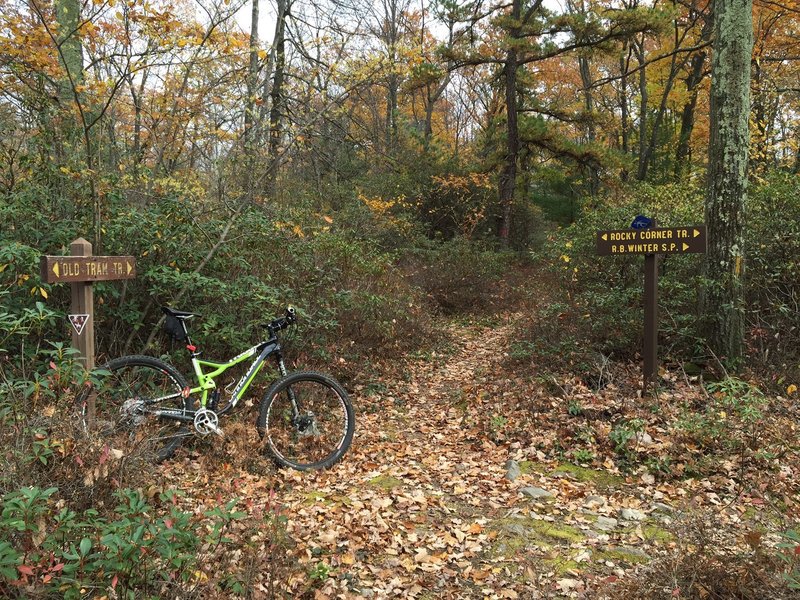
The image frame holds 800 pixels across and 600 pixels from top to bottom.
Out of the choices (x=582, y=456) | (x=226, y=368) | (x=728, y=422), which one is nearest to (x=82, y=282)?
(x=226, y=368)

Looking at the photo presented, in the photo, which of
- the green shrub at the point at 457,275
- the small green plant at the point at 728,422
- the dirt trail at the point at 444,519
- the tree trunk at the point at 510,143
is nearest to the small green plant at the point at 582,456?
the dirt trail at the point at 444,519

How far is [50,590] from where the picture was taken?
2062mm

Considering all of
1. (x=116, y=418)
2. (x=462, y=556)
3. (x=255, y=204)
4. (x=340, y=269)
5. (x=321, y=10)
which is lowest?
(x=462, y=556)

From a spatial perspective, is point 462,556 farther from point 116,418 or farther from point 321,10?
point 321,10

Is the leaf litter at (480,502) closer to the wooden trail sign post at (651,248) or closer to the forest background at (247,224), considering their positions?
the wooden trail sign post at (651,248)

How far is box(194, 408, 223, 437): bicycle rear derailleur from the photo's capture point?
4.39m

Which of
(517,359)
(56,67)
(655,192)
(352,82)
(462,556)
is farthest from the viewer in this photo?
(655,192)

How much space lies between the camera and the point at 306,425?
191 inches

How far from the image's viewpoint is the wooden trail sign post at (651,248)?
5.67 m

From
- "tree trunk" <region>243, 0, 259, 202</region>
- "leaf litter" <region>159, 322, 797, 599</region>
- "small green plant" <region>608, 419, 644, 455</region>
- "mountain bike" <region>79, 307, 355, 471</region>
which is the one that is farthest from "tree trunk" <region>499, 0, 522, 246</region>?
"mountain bike" <region>79, 307, 355, 471</region>

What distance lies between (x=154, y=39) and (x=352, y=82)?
234 cm

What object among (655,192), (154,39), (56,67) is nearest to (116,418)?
(154,39)

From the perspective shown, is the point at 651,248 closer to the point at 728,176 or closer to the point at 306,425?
the point at 728,176

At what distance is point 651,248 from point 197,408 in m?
4.91
